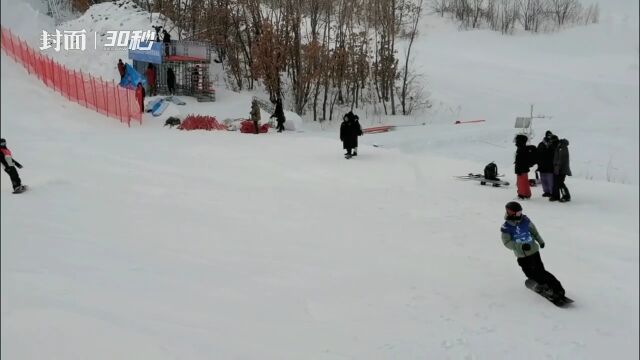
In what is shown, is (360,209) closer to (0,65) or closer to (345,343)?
(345,343)

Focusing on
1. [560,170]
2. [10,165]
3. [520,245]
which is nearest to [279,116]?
[10,165]

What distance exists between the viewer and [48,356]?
12.6 feet

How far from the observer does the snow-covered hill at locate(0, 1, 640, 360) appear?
16.4 feet

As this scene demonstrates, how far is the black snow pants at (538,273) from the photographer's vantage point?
6395 millimetres

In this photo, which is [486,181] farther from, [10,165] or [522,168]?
[10,165]

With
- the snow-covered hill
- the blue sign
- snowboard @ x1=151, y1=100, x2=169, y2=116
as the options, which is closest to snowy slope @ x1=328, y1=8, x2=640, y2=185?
the snow-covered hill

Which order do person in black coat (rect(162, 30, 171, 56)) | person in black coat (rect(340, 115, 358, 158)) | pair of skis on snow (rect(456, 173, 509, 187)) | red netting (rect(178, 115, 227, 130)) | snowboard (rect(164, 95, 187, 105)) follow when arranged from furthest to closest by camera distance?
person in black coat (rect(162, 30, 171, 56)) < snowboard (rect(164, 95, 187, 105)) < red netting (rect(178, 115, 227, 130)) < person in black coat (rect(340, 115, 358, 158)) < pair of skis on snow (rect(456, 173, 509, 187))

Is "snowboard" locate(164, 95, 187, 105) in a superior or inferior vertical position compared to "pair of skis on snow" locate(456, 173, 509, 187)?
superior

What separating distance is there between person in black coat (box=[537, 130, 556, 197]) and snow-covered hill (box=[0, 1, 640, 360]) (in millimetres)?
394

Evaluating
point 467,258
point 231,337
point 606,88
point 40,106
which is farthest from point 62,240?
point 606,88

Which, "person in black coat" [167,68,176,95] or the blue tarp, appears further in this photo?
"person in black coat" [167,68,176,95]

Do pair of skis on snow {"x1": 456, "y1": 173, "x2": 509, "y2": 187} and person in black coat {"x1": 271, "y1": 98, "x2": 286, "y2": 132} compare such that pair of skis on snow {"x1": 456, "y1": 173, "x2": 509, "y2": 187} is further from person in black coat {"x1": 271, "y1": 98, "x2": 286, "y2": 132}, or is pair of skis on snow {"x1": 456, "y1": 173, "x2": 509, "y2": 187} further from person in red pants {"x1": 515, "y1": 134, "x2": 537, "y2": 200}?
person in black coat {"x1": 271, "y1": 98, "x2": 286, "y2": 132}

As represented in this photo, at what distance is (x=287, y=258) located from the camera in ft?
25.2

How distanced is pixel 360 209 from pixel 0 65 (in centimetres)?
877
